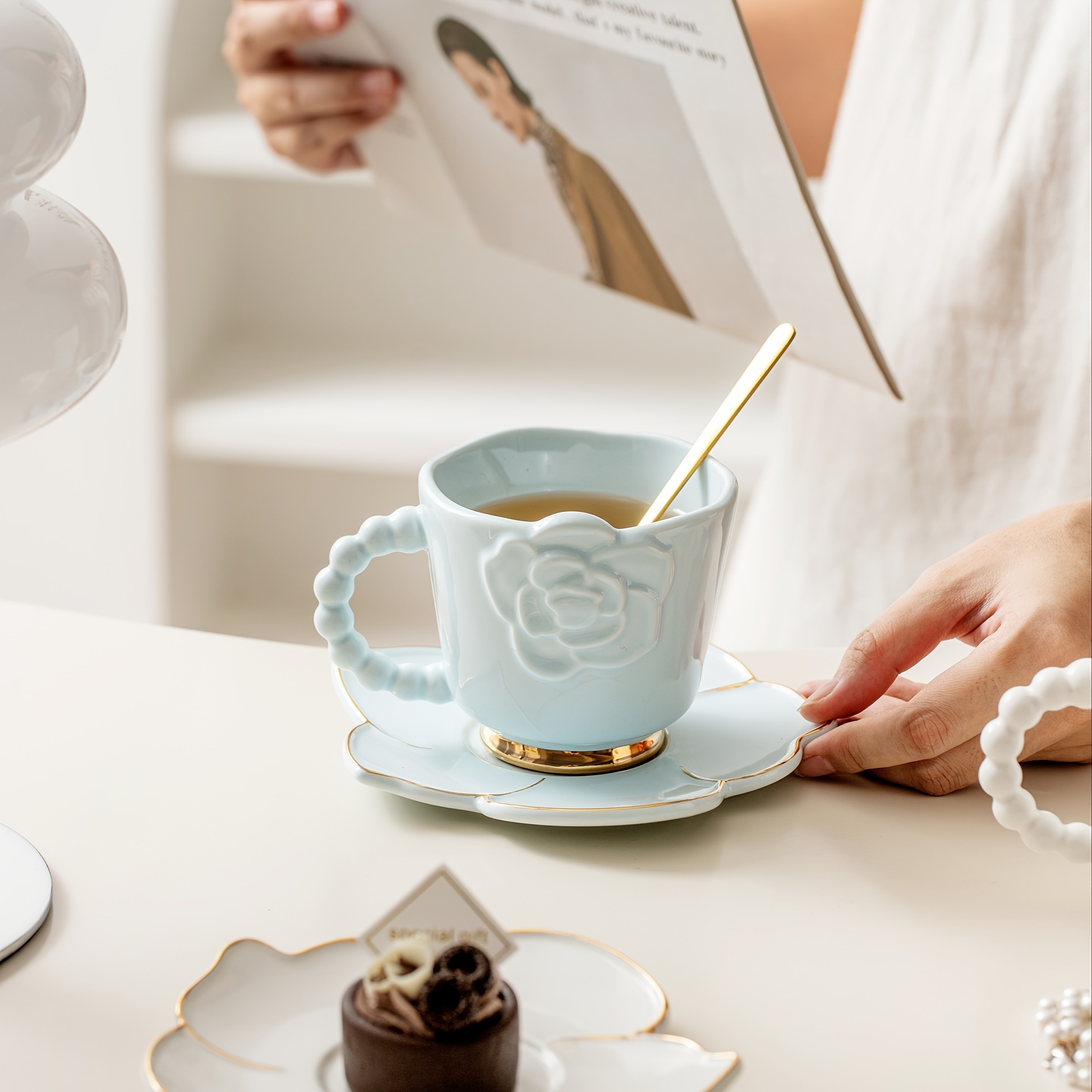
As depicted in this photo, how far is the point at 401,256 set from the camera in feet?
4.85

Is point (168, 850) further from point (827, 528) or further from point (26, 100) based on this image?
point (827, 528)

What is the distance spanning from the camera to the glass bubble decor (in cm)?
30

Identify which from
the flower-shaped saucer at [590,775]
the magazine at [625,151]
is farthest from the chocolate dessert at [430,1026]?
the magazine at [625,151]

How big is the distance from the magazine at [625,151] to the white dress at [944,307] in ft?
0.55

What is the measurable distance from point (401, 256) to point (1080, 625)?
118 cm

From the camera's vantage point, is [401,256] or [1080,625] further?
[401,256]

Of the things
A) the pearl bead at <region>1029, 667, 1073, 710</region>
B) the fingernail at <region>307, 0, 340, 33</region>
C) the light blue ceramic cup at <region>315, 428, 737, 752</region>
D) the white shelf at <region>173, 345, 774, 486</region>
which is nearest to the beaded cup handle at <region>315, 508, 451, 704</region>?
the light blue ceramic cup at <region>315, 428, 737, 752</region>

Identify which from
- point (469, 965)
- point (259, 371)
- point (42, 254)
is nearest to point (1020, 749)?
point (469, 965)

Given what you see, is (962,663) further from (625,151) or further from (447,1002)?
(625,151)

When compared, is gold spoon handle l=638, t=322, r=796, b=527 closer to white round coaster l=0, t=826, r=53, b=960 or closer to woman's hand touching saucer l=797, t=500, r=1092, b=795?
woman's hand touching saucer l=797, t=500, r=1092, b=795

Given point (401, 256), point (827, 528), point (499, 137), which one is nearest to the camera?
point (499, 137)

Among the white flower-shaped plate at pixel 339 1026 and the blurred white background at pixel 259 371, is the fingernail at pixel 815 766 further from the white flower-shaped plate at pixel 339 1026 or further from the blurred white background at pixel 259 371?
the blurred white background at pixel 259 371

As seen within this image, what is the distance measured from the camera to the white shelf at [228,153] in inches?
47.4

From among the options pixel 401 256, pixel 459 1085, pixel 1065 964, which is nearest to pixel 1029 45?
pixel 1065 964
